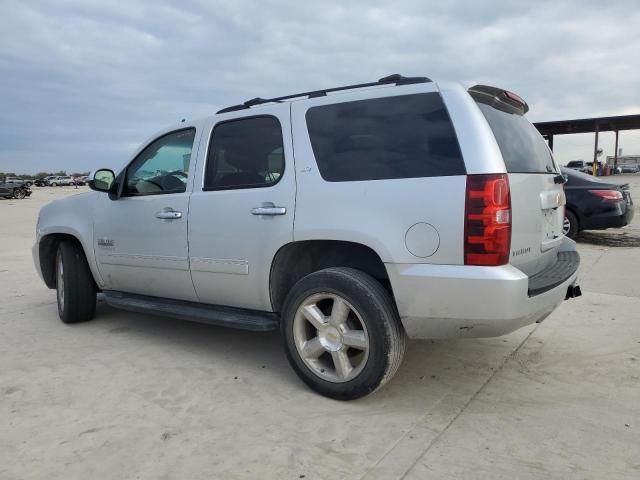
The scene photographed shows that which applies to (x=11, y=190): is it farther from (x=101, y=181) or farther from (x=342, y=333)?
(x=342, y=333)

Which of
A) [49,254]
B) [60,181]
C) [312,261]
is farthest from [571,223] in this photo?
[60,181]

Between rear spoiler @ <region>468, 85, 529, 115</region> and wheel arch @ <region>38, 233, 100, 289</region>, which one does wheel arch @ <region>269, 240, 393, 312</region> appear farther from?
wheel arch @ <region>38, 233, 100, 289</region>

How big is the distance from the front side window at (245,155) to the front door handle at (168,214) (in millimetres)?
323

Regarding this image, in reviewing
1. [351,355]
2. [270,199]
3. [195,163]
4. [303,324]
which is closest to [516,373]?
[351,355]

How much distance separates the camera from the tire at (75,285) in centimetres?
499

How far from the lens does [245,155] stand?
3842 millimetres

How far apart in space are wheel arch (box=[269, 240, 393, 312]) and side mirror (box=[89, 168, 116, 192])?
1973mm

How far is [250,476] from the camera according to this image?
97.7 inches

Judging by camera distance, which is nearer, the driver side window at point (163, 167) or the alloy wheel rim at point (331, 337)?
the alloy wheel rim at point (331, 337)

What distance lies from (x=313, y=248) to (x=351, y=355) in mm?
757

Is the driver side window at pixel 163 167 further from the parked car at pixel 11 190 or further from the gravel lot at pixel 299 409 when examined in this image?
the parked car at pixel 11 190

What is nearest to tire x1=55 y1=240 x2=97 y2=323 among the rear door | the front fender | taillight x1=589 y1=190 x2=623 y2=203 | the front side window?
the front fender

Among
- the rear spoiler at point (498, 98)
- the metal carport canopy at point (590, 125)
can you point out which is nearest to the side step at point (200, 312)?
the rear spoiler at point (498, 98)

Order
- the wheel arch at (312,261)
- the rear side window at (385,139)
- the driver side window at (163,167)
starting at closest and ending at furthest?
the rear side window at (385,139) < the wheel arch at (312,261) < the driver side window at (163,167)
